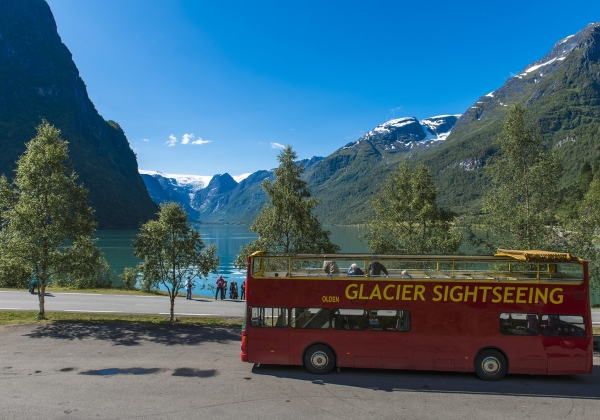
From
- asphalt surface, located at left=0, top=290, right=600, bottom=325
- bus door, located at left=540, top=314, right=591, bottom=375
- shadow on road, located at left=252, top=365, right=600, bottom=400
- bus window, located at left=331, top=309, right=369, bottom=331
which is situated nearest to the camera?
shadow on road, located at left=252, top=365, right=600, bottom=400

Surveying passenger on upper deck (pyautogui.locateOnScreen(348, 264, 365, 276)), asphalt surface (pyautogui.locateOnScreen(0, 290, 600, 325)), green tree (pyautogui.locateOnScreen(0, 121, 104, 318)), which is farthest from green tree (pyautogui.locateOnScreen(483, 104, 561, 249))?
green tree (pyautogui.locateOnScreen(0, 121, 104, 318))

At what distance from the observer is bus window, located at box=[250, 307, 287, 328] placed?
1331 centimetres

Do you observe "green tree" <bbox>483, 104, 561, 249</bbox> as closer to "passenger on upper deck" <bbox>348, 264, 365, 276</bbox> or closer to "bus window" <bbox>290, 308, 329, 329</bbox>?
"passenger on upper deck" <bbox>348, 264, 365, 276</bbox>

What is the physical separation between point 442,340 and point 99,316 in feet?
65.9

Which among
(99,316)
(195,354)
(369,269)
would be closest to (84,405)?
(195,354)

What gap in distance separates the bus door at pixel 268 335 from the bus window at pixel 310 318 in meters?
0.38

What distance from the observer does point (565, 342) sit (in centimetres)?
1233

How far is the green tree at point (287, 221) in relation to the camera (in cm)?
2327

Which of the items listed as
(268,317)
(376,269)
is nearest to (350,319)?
(376,269)

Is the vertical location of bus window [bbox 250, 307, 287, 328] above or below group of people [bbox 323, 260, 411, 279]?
below

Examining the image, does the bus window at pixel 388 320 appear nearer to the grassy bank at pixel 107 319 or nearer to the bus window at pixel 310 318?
the bus window at pixel 310 318

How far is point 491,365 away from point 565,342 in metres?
2.44

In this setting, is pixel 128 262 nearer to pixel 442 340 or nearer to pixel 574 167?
pixel 442 340

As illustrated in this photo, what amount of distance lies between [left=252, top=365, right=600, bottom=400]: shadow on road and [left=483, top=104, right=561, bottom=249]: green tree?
10512mm
